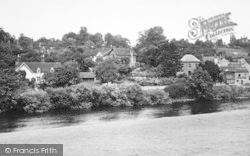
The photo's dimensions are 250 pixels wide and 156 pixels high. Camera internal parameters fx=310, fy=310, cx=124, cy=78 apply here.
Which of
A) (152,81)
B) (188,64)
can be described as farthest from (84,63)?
(188,64)

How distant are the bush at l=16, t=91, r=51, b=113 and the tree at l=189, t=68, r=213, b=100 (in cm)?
3154

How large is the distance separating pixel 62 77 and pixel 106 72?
10.5m

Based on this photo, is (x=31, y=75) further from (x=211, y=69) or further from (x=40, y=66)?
(x=211, y=69)

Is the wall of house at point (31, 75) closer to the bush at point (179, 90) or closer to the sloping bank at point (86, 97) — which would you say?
the sloping bank at point (86, 97)

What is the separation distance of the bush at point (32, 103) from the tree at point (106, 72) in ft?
59.3

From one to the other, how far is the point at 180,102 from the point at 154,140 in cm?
3863

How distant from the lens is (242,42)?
519 ft

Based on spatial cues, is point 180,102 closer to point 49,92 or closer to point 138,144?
point 49,92

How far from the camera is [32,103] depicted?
47469 mm

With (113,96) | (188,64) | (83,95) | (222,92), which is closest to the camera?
(83,95)

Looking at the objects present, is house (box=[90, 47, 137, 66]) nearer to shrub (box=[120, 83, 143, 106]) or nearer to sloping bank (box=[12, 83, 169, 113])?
sloping bank (box=[12, 83, 169, 113])

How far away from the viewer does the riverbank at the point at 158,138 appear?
792 inches

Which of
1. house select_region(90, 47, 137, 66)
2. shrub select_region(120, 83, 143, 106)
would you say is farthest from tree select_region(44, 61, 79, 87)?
house select_region(90, 47, 137, 66)

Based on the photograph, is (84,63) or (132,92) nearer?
(132,92)
